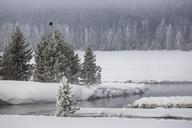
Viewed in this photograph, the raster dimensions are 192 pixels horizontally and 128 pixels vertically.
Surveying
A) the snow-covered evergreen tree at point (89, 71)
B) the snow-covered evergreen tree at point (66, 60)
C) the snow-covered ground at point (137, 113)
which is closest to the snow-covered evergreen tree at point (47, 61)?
the snow-covered evergreen tree at point (66, 60)

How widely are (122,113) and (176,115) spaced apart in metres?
3.75

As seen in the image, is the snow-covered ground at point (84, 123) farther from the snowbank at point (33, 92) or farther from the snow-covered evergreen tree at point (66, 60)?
the snow-covered evergreen tree at point (66, 60)

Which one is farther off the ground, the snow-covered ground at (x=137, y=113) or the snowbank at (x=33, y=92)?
the snowbank at (x=33, y=92)

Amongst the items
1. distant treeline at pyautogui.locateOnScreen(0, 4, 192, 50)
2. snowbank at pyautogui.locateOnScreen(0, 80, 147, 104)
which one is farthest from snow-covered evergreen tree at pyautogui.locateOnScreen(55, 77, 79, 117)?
distant treeline at pyautogui.locateOnScreen(0, 4, 192, 50)

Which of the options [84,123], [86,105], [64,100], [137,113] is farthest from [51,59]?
[84,123]

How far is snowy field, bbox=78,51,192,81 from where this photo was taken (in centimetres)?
5619

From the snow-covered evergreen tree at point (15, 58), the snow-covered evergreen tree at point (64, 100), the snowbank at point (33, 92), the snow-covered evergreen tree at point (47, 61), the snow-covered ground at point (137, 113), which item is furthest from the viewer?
the snow-covered evergreen tree at point (47, 61)

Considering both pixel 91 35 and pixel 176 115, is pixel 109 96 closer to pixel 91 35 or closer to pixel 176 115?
pixel 176 115

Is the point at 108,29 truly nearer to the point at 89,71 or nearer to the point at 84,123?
the point at 89,71

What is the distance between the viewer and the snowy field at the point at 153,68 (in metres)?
56.2

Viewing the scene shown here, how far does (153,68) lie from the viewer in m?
70.9

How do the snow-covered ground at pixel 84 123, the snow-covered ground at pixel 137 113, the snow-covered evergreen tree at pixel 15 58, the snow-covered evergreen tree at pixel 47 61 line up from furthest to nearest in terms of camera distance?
the snow-covered evergreen tree at pixel 47 61, the snow-covered evergreen tree at pixel 15 58, the snow-covered ground at pixel 137 113, the snow-covered ground at pixel 84 123

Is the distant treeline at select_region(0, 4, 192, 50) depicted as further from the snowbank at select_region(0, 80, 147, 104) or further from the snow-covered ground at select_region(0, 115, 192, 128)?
the snow-covered ground at select_region(0, 115, 192, 128)

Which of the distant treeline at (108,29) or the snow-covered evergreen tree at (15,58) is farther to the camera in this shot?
the distant treeline at (108,29)
